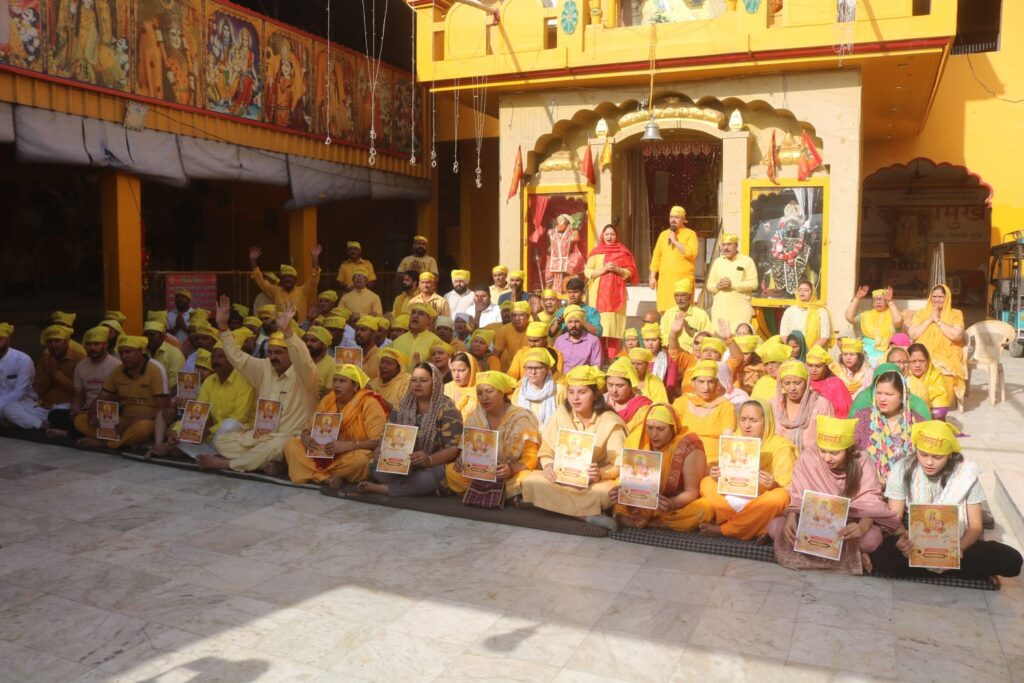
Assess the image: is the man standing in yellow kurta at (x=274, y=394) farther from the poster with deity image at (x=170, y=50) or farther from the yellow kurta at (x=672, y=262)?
the poster with deity image at (x=170, y=50)

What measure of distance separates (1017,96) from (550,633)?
1616 cm

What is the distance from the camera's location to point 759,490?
5.36 metres

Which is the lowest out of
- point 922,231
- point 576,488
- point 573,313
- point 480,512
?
point 480,512

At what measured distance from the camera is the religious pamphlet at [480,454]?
598 centimetres

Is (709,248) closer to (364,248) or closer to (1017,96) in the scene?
(1017,96)

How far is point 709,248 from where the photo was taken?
16.2 m

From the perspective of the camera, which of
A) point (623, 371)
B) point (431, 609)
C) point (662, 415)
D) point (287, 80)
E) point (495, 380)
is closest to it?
point (431, 609)

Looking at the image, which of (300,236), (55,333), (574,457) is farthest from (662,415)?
(300,236)

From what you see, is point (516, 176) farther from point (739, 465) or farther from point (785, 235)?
point (739, 465)

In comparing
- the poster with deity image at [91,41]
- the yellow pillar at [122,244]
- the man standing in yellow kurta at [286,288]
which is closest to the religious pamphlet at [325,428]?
the man standing in yellow kurta at [286,288]

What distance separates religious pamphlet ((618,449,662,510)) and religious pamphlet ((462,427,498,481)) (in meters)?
0.97

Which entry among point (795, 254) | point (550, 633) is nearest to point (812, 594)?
point (550, 633)

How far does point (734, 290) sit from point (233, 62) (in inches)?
326

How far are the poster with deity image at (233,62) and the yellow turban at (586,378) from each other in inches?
351
